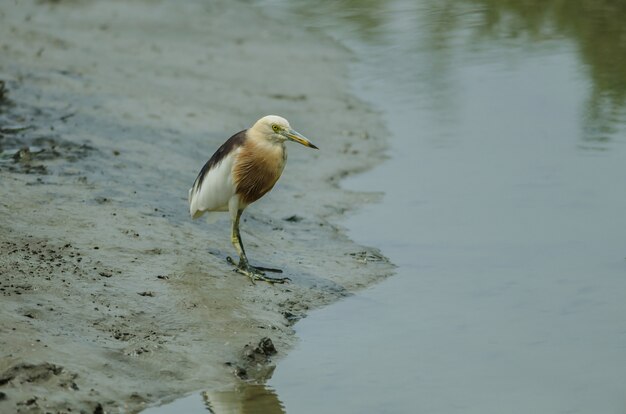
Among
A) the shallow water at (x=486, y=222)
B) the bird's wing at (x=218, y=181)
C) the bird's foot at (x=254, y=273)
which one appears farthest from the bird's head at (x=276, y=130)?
the shallow water at (x=486, y=222)

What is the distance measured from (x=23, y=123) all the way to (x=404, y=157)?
3446 millimetres

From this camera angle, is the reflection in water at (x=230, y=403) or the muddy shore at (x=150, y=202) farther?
the muddy shore at (x=150, y=202)

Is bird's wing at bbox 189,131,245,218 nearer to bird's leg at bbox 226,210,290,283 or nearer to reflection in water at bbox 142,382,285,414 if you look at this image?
bird's leg at bbox 226,210,290,283

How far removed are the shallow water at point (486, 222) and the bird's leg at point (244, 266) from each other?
528mm

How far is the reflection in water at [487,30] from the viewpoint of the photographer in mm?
12992

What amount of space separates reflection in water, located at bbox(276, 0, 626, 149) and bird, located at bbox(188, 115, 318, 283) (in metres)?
4.50

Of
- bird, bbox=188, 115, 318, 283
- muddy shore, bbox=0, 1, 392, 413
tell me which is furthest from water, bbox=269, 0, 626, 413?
bird, bbox=188, 115, 318, 283

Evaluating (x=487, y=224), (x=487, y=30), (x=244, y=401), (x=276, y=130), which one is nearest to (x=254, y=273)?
(x=276, y=130)

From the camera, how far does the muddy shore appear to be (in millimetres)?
6547

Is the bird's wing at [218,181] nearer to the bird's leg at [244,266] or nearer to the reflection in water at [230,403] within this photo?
the bird's leg at [244,266]

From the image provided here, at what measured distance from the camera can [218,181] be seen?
823cm

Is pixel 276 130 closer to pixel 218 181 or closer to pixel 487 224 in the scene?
pixel 218 181

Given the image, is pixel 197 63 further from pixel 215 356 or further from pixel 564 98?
pixel 215 356

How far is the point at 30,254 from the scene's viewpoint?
7727 millimetres
